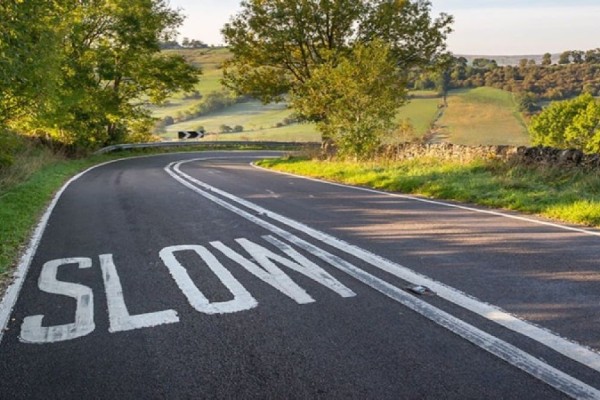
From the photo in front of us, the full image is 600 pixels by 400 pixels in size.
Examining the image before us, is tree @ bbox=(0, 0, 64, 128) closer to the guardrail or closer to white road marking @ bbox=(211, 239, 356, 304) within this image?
white road marking @ bbox=(211, 239, 356, 304)

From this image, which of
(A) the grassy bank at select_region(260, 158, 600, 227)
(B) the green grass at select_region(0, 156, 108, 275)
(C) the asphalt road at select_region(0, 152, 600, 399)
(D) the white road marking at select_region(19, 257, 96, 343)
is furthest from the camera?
(A) the grassy bank at select_region(260, 158, 600, 227)

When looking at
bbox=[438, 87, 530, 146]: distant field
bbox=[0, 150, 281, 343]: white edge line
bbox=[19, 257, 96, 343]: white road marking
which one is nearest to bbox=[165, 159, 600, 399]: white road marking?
bbox=[19, 257, 96, 343]: white road marking

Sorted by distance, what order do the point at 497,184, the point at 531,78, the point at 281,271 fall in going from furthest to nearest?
the point at 531,78
the point at 497,184
the point at 281,271

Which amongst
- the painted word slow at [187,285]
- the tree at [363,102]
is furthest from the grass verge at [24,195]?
the tree at [363,102]

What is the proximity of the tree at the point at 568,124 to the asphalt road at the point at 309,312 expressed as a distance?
64.0 metres

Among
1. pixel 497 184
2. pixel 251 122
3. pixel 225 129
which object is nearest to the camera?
pixel 497 184

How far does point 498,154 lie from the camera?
43.3 ft

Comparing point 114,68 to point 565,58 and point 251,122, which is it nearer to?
point 251,122

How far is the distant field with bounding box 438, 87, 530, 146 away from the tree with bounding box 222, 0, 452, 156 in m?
22.8

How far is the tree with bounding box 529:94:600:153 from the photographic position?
61625 millimetres

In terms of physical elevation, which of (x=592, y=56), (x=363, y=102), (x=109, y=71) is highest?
(x=592, y=56)

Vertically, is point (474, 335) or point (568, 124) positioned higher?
point (474, 335)

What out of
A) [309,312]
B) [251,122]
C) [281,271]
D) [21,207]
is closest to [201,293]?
[281,271]

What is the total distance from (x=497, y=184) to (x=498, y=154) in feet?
10.1
